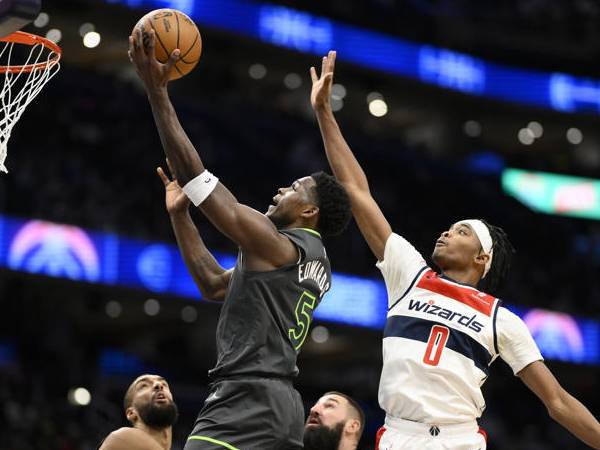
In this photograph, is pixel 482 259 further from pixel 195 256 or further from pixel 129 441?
pixel 129 441

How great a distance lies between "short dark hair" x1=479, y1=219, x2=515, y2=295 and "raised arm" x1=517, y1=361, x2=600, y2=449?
22.5 inches

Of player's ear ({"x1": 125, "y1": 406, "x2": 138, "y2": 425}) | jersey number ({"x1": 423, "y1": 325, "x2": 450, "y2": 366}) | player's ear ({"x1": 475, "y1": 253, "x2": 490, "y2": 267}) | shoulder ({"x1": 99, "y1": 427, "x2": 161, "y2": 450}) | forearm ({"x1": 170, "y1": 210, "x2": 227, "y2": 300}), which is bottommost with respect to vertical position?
shoulder ({"x1": 99, "y1": 427, "x2": 161, "y2": 450})

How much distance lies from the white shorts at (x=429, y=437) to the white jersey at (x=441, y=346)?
0.04 meters

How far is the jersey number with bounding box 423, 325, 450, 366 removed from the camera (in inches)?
200

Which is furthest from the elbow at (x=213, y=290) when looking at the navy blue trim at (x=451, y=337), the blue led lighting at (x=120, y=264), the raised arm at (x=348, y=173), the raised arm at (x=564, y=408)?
the blue led lighting at (x=120, y=264)

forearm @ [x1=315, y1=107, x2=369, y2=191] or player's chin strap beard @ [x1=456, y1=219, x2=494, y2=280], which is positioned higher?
forearm @ [x1=315, y1=107, x2=369, y2=191]

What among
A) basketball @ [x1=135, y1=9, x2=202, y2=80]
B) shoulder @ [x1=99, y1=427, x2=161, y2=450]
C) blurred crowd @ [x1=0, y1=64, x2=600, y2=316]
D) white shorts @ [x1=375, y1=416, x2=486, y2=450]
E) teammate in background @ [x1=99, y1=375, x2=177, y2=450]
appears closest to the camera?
basketball @ [x1=135, y1=9, x2=202, y2=80]

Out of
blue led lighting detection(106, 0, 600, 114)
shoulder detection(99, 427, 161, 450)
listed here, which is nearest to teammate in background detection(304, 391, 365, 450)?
shoulder detection(99, 427, 161, 450)

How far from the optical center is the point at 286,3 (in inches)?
943

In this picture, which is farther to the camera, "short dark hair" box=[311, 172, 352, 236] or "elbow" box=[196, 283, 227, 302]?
"elbow" box=[196, 283, 227, 302]

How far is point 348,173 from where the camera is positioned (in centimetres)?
550

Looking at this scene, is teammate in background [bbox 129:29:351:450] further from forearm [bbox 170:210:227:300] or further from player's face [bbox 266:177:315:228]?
forearm [bbox 170:210:227:300]

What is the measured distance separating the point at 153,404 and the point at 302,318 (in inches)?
71.5

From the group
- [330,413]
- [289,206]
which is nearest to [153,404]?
[330,413]
